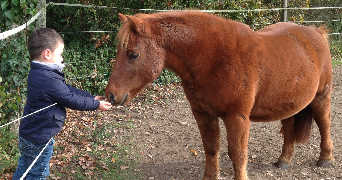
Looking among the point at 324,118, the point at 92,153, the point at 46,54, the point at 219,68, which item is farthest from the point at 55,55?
the point at 324,118

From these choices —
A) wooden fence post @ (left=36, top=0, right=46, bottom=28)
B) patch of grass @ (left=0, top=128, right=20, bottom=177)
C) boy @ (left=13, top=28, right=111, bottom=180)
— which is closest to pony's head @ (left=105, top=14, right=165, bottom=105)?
boy @ (left=13, top=28, right=111, bottom=180)

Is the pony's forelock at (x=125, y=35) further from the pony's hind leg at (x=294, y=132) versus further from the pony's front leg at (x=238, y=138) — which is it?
the pony's hind leg at (x=294, y=132)

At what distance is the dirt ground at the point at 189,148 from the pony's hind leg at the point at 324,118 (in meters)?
0.12

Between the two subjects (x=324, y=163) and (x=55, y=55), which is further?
(x=324, y=163)

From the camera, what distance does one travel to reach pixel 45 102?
8.56 ft

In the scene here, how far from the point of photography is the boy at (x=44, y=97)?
2.55 m

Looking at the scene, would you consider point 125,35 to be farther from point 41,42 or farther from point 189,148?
point 189,148

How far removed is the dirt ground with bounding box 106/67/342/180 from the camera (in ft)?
13.2

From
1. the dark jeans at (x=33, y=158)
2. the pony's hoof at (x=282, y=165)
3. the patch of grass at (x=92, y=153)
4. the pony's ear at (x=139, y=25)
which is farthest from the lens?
the pony's hoof at (x=282, y=165)

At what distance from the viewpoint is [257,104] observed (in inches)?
126

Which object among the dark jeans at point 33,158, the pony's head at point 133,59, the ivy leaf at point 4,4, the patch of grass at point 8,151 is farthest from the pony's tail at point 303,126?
the ivy leaf at point 4,4

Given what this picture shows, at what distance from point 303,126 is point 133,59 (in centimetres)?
282

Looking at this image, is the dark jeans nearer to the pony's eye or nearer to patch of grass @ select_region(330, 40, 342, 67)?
the pony's eye

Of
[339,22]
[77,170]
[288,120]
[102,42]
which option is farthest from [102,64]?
[339,22]
